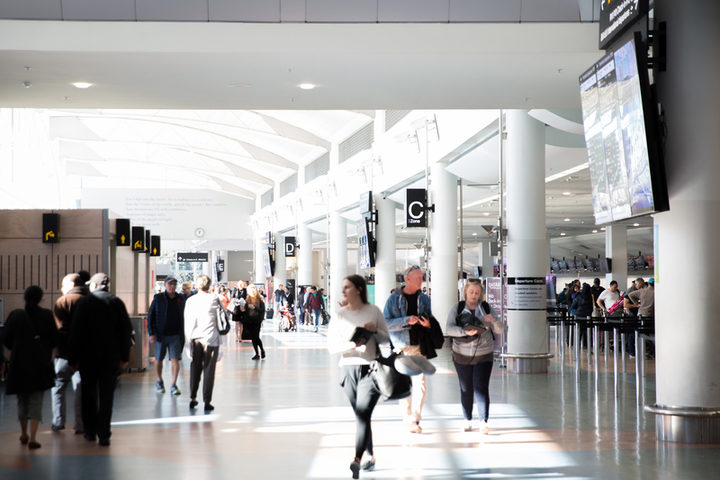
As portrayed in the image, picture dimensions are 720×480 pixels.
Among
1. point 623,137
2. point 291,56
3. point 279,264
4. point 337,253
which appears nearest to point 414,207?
point 291,56

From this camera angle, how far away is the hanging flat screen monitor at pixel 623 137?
7.23 meters

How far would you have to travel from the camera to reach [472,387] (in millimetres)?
8227

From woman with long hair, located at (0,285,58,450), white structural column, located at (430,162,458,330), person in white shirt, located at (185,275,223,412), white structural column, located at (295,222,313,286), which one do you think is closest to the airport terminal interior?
woman with long hair, located at (0,285,58,450)

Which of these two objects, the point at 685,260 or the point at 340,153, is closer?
the point at 685,260

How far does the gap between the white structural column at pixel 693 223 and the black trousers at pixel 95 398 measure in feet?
16.2

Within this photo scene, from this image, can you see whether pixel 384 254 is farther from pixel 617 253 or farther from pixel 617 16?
pixel 617 16

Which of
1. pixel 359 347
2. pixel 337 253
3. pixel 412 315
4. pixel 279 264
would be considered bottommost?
pixel 359 347

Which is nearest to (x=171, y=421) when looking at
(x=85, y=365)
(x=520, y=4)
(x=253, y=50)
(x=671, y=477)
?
(x=85, y=365)

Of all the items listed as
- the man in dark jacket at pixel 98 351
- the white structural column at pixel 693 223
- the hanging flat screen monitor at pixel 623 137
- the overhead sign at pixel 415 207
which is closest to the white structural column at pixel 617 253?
the overhead sign at pixel 415 207

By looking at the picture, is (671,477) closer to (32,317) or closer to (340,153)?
(32,317)

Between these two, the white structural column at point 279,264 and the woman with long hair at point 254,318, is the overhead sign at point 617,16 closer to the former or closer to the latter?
the woman with long hair at point 254,318

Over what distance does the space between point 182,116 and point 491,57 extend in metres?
24.4

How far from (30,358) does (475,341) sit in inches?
156

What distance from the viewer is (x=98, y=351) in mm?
7621
